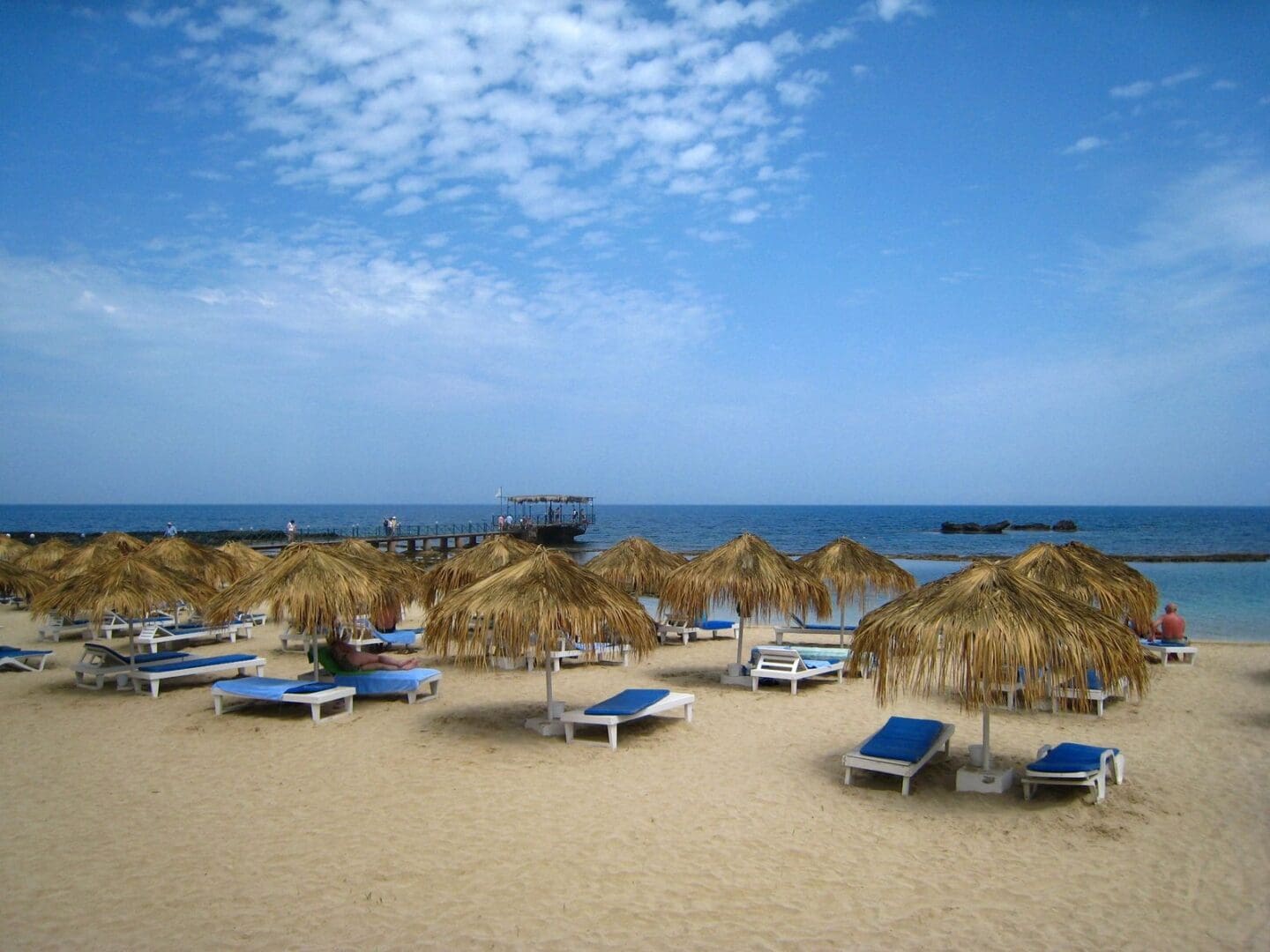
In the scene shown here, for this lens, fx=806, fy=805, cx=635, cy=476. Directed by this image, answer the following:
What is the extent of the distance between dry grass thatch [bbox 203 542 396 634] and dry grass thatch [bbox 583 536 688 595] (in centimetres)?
539

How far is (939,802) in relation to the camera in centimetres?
677

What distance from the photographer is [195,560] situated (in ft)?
53.0

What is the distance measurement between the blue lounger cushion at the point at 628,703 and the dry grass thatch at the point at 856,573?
4523mm

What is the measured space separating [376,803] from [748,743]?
3.78 metres

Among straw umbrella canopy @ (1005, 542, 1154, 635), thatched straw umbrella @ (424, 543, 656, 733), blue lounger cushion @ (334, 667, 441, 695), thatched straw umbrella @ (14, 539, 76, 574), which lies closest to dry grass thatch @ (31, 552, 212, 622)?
blue lounger cushion @ (334, 667, 441, 695)

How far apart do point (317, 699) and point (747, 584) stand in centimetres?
559

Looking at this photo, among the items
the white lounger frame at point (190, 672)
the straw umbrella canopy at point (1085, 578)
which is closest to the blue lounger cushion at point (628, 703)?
the straw umbrella canopy at point (1085, 578)

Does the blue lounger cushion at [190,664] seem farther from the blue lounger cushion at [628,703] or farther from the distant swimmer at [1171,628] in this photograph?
the distant swimmer at [1171,628]

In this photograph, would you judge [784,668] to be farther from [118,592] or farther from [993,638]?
[118,592]

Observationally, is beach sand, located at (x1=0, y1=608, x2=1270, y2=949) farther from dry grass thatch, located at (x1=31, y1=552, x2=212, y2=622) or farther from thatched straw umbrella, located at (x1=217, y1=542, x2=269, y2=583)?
thatched straw umbrella, located at (x1=217, y1=542, x2=269, y2=583)

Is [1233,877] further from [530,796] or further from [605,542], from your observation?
[605,542]

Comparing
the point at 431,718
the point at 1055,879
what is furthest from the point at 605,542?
the point at 1055,879

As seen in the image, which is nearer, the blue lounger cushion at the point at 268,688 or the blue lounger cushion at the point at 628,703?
the blue lounger cushion at the point at 628,703

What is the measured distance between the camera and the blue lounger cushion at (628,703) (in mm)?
8445
